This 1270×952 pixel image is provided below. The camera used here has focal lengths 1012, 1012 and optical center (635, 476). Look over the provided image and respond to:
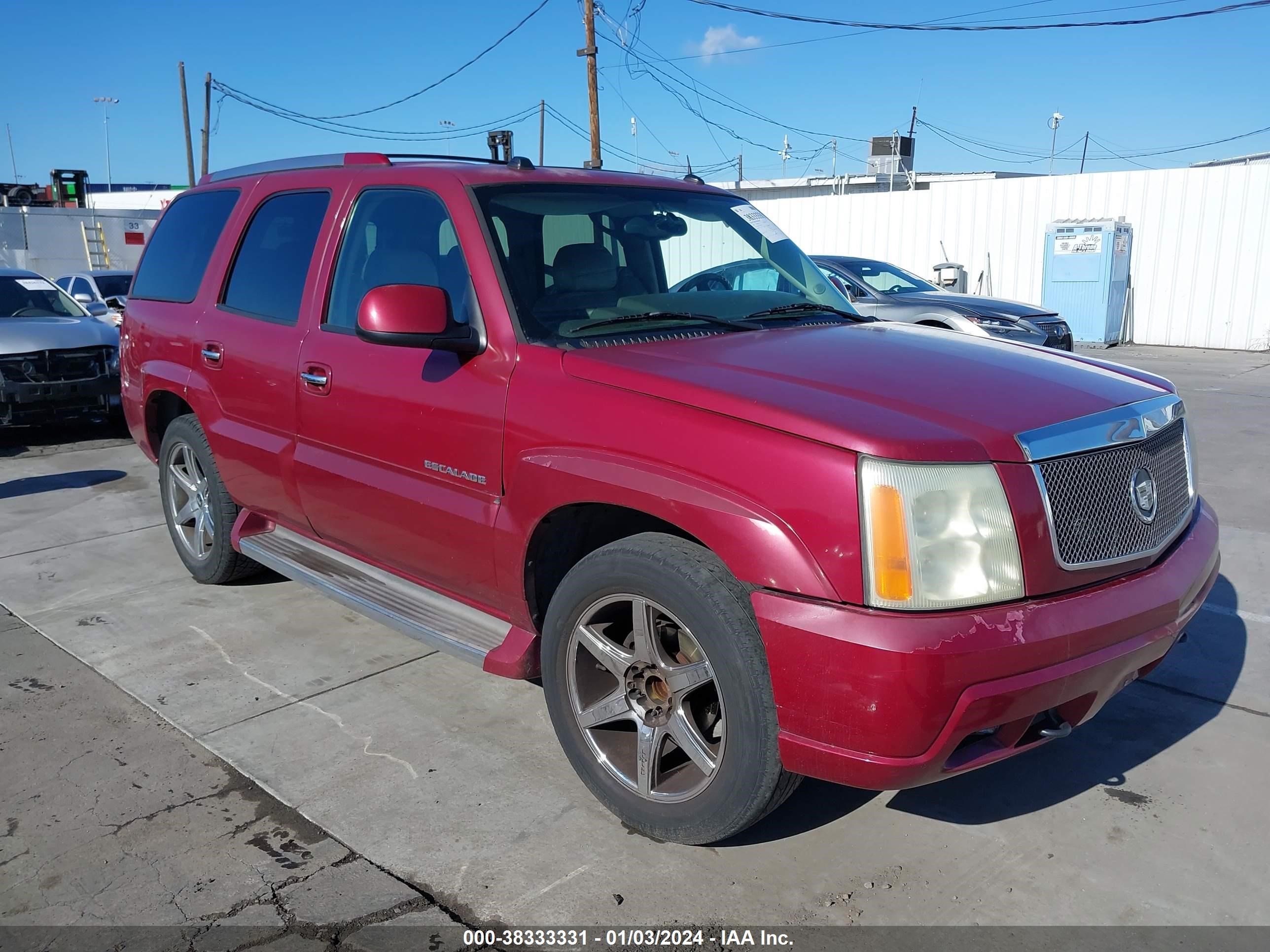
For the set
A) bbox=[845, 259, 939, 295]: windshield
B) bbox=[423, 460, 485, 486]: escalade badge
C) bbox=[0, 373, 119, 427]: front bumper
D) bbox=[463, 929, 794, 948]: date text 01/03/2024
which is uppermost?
bbox=[845, 259, 939, 295]: windshield

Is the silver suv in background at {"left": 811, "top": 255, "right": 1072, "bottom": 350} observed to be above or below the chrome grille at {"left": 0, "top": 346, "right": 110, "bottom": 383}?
above

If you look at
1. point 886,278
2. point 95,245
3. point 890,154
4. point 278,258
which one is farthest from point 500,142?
point 890,154

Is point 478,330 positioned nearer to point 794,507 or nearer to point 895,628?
point 794,507

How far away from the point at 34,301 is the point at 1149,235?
16886 millimetres

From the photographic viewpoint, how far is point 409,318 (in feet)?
10.1

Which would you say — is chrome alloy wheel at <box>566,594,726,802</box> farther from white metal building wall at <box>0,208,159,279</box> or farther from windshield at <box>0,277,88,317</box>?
white metal building wall at <box>0,208,159,279</box>

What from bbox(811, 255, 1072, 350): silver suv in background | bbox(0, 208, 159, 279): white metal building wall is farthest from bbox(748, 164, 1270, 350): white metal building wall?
bbox(0, 208, 159, 279): white metal building wall

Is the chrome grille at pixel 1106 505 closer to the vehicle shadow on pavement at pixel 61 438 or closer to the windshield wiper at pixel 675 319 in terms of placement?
the windshield wiper at pixel 675 319

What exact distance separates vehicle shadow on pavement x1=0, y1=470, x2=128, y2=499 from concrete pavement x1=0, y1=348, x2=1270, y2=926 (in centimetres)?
297

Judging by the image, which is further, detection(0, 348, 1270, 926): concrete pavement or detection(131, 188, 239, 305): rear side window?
detection(131, 188, 239, 305): rear side window

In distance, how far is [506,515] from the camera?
10.3ft

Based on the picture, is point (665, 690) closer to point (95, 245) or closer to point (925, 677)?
point (925, 677)

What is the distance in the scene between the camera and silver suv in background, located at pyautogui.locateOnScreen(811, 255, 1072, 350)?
36.2 feet

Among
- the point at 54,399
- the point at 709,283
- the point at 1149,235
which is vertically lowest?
the point at 54,399
